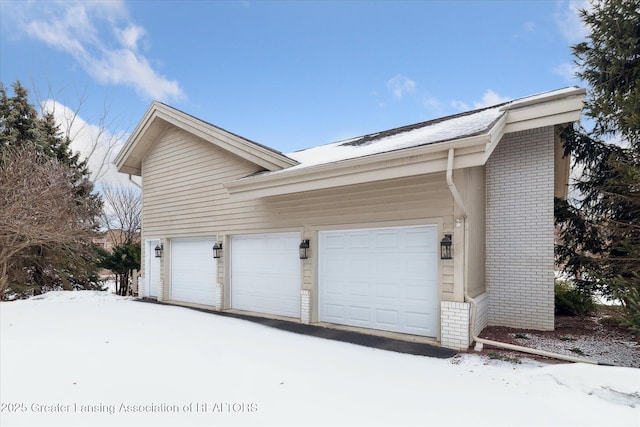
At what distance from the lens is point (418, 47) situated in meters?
13.3

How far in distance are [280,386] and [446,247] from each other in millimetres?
3314

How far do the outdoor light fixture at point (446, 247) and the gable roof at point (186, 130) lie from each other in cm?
347

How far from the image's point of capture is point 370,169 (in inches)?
227

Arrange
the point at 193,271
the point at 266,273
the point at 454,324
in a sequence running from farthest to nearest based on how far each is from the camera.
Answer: the point at 193,271
the point at 266,273
the point at 454,324

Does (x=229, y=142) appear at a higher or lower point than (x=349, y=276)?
higher

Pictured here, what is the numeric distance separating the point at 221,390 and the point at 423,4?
1240 cm

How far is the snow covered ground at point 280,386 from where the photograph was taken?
3385 mm

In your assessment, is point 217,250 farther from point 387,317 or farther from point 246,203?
point 387,317

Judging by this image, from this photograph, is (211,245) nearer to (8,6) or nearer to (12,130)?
(12,130)

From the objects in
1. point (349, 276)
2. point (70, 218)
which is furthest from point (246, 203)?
point (70, 218)

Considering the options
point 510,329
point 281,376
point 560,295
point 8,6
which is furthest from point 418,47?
point 8,6

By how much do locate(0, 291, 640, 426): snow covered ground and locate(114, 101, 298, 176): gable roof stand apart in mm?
3804

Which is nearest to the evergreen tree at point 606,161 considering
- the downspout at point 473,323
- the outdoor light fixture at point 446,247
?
the downspout at point 473,323

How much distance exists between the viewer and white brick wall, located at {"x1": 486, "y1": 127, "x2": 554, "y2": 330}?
6.97 metres
